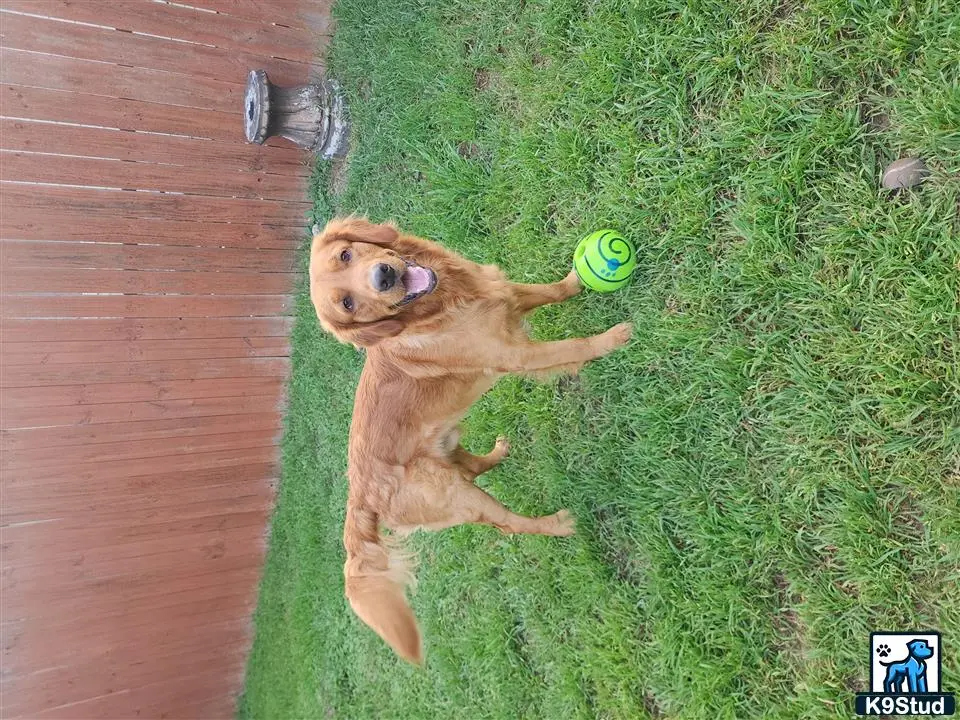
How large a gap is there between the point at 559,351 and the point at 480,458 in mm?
967

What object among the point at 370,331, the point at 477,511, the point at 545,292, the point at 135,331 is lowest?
the point at 477,511

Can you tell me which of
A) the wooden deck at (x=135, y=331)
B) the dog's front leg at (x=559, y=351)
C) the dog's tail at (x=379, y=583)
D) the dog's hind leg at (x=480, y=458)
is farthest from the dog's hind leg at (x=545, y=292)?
the wooden deck at (x=135, y=331)

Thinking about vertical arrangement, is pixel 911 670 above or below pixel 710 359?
below

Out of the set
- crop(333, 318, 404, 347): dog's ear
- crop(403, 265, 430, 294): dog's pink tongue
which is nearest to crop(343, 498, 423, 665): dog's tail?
crop(333, 318, 404, 347): dog's ear

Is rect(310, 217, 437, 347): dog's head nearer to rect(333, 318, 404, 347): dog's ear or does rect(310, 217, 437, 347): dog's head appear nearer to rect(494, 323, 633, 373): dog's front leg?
rect(333, 318, 404, 347): dog's ear

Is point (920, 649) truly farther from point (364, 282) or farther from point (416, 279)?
point (364, 282)

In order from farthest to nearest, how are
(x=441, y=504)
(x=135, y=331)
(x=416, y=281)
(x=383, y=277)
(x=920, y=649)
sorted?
(x=135, y=331), (x=441, y=504), (x=416, y=281), (x=383, y=277), (x=920, y=649)

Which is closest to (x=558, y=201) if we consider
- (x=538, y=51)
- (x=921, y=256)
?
(x=538, y=51)

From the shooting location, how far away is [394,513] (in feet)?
9.95

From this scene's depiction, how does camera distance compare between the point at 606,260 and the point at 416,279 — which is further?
the point at 606,260

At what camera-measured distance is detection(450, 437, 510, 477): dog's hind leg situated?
3451 millimetres

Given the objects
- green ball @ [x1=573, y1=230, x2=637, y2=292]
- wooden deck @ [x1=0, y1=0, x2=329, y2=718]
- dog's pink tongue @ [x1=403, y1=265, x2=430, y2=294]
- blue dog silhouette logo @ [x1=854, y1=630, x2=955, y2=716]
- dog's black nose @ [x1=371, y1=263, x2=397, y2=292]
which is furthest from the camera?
wooden deck @ [x1=0, y1=0, x2=329, y2=718]

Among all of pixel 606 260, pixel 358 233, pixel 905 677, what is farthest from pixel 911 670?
pixel 358 233

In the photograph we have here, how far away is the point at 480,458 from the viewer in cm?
361
